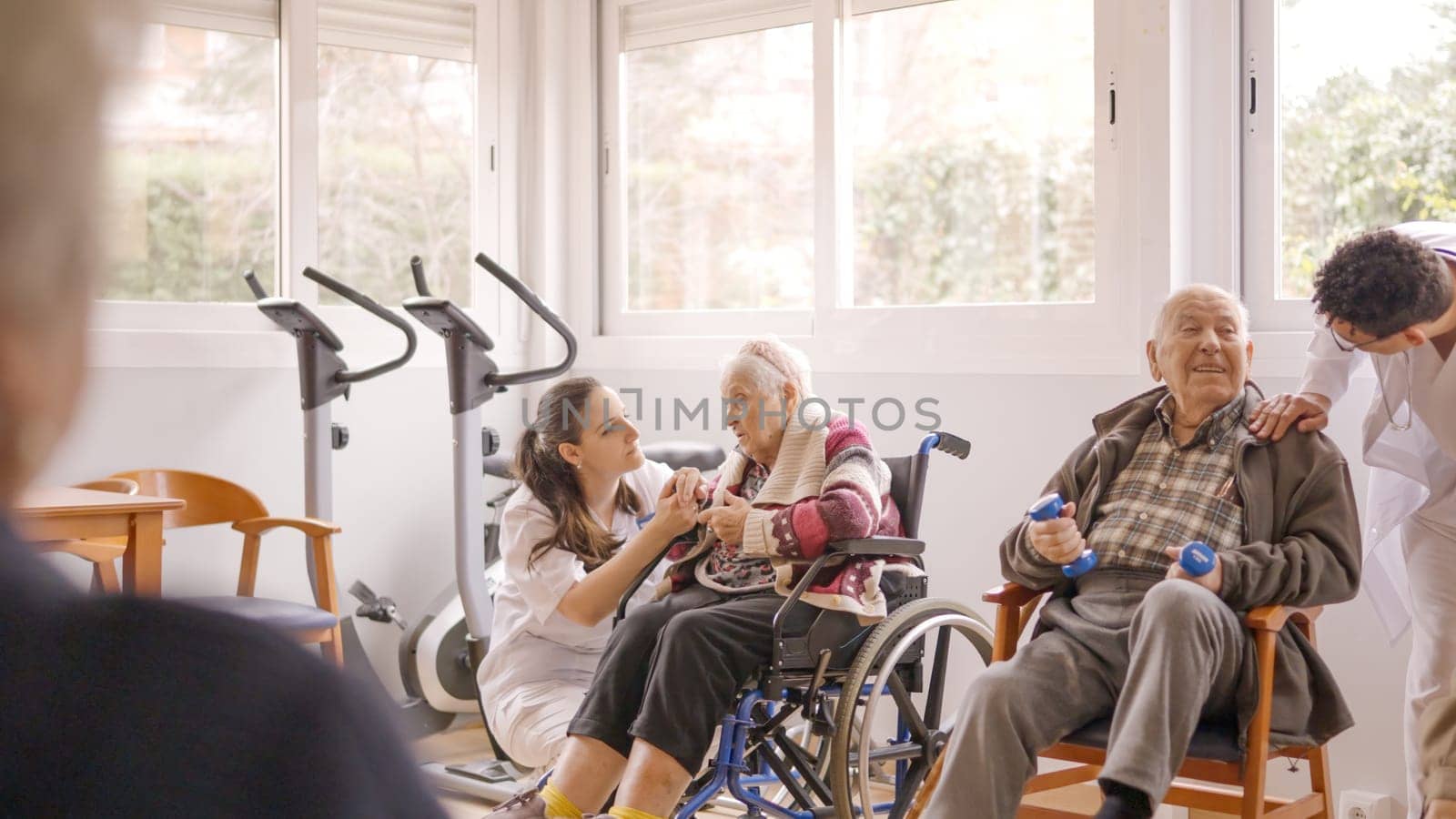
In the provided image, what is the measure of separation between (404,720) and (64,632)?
0.18ft

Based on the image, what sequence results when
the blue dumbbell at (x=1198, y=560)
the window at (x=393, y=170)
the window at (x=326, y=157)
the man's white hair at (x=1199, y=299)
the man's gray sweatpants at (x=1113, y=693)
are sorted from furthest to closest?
the window at (x=393, y=170) → the window at (x=326, y=157) → the man's white hair at (x=1199, y=299) → the blue dumbbell at (x=1198, y=560) → the man's gray sweatpants at (x=1113, y=693)

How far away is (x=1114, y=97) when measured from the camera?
3291 millimetres

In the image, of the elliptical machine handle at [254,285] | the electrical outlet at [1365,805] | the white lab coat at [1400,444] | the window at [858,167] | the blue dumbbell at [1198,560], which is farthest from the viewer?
the elliptical machine handle at [254,285]

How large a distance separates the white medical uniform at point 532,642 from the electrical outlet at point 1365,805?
1578 millimetres

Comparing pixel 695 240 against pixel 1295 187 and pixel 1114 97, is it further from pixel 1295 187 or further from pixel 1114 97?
pixel 1295 187

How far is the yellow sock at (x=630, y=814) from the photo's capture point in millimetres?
2395

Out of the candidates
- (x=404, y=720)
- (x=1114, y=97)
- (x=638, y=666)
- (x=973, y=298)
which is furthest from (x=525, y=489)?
(x=404, y=720)

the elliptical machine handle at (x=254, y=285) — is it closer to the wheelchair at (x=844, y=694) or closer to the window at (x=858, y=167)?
the window at (x=858, y=167)

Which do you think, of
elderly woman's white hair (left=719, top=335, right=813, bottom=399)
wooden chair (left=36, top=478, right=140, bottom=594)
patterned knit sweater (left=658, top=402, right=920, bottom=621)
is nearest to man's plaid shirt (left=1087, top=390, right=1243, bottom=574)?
patterned knit sweater (left=658, top=402, right=920, bottom=621)

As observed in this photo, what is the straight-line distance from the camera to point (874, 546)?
2.63 m

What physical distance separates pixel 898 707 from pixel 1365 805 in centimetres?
105

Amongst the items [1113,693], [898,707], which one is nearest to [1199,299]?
[1113,693]

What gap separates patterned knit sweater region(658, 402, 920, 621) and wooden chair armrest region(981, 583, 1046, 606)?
9.3 inches

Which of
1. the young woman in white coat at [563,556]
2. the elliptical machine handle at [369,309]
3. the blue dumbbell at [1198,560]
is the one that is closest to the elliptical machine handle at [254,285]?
the elliptical machine handle at [369,309]
